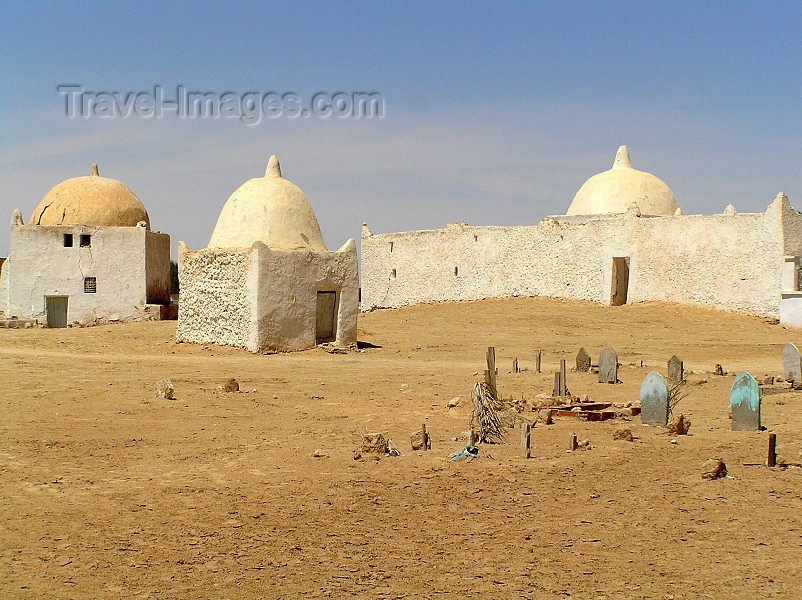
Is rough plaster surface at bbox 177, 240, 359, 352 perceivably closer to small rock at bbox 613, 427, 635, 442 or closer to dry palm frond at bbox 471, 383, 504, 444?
dry palm frond at bbox 471, 383, 504, 444

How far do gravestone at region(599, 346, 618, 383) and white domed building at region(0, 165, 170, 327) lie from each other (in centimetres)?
1550

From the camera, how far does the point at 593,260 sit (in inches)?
1039

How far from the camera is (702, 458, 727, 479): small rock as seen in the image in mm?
7039

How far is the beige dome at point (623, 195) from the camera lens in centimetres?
2905

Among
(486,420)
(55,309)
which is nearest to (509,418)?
(486,420)

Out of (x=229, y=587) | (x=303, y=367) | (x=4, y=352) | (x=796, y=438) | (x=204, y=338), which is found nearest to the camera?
(x=229, y=587)

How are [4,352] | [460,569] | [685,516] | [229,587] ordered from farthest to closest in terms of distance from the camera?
[4,352] → [685,516] → [460,569] → [229,587]

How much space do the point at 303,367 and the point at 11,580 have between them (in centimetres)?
968

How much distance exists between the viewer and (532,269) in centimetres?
2802

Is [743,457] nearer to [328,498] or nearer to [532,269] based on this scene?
[328,498]

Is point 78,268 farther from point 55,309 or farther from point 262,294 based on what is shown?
point 262,294

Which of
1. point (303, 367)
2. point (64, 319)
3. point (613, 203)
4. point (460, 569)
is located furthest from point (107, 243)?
point (460, 569)

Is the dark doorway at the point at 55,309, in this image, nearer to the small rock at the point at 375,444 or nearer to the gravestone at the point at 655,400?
the small rock at the point at 375,444

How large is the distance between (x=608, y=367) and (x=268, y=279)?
23.1ft
